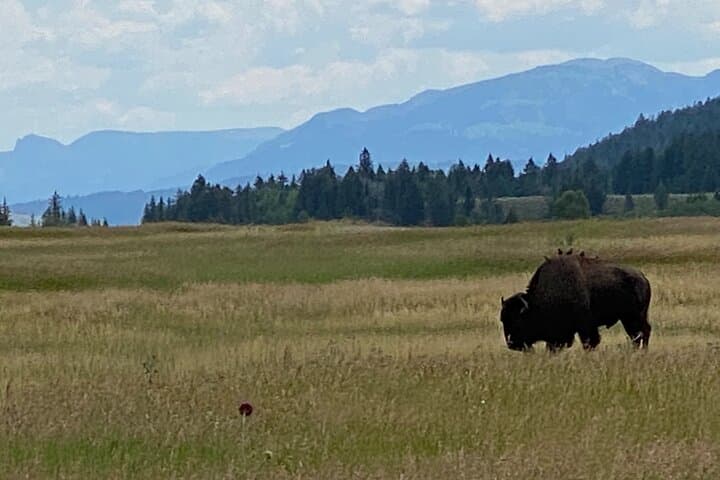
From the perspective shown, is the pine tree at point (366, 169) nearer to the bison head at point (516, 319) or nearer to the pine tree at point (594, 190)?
the pine tree at point (594, 190)

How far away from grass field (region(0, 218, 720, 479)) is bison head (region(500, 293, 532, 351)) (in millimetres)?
829

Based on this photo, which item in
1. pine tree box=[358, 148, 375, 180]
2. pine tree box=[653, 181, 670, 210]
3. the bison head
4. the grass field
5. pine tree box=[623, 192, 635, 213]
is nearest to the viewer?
the grass field

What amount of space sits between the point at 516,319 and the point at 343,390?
5.89 meters

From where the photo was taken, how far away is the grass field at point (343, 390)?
28.7 feet

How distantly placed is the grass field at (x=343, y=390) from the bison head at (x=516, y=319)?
83 centimetres

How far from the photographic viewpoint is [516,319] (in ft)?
55.3

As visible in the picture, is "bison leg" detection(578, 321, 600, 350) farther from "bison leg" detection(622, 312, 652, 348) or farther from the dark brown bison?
"bison leg" detection(622, 312, 652, 348)

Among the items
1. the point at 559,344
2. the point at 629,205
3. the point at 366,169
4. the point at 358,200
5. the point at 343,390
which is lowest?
the point at 559,344

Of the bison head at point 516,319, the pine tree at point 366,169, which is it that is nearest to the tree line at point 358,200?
the pine tree at point 366,169

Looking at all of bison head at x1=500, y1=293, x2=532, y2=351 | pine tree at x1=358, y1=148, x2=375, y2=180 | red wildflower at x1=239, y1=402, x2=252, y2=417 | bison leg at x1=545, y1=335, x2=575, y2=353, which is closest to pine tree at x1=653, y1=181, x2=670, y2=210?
pine tree at x1=358, y1=148, x2=375, y2=180

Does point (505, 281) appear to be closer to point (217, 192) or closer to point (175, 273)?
point (175, 273)

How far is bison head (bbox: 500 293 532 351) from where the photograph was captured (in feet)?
55.0

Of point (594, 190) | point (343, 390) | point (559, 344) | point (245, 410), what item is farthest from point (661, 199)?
point (245, 410)

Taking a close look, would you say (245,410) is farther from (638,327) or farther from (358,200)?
(358,200)
